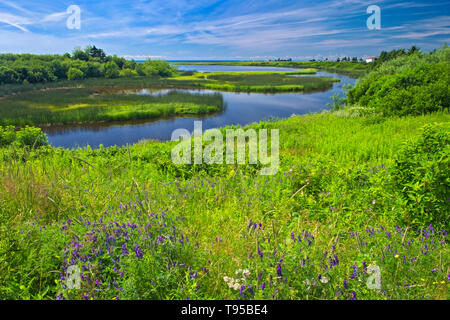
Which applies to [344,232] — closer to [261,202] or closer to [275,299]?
[261,202]

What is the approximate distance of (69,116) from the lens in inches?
892

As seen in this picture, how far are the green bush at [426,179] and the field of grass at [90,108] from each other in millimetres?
23805

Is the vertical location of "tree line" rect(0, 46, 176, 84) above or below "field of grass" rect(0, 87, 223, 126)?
above

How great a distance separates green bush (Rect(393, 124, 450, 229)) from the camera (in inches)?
129

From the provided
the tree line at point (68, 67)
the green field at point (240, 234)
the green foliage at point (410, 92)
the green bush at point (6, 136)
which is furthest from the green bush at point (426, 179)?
the tree line at point (68, 67)

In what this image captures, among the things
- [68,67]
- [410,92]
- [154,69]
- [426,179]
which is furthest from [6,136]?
[154,69]

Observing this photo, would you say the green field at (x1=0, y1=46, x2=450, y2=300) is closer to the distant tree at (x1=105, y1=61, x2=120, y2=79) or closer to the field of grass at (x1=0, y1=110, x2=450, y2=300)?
the field of grass at (x1=0, y1=110, x2=450, y2=300)

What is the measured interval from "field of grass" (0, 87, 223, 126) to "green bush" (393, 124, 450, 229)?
2380 centimetres

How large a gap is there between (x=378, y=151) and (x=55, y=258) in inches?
332

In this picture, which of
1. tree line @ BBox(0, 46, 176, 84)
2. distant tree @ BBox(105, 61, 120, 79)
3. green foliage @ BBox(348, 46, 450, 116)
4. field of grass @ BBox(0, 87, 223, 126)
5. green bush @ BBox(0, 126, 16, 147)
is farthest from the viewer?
distant tree @ BBox(105, 61, 120, 79)

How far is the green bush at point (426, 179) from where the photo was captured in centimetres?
327

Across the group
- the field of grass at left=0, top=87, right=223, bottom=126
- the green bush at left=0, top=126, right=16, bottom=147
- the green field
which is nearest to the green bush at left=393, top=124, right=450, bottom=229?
the green field

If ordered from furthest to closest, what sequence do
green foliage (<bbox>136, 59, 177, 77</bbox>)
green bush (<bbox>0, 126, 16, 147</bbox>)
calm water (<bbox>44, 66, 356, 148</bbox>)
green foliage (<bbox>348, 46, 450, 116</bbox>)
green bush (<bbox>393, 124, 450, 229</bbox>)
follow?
green foliage (<bbox>136, 59, 177, 77</bbox>) → calm water (<bbox>44, 66, 356, 148</bbox>) → green foliage (<bbox>348, 46, 450, 116</bbox>) → green bush (<bbox>0, 126, 16, 147</bbox>) → green bush (<bbox>393, 124, 450, 229</bbox>)
